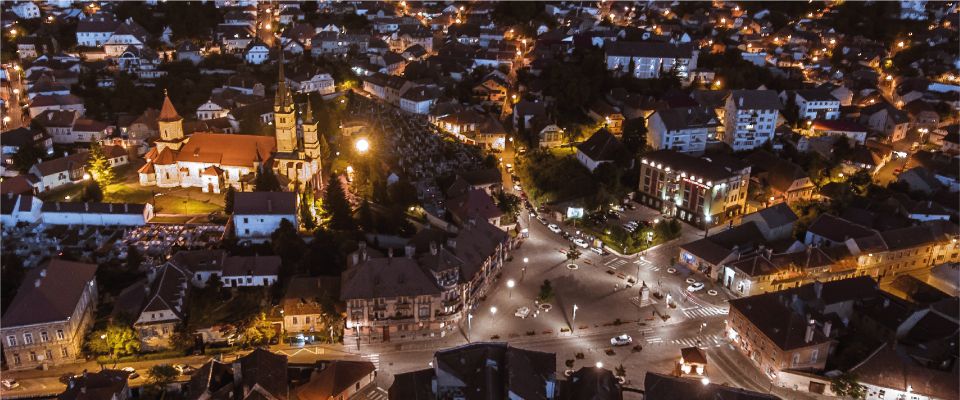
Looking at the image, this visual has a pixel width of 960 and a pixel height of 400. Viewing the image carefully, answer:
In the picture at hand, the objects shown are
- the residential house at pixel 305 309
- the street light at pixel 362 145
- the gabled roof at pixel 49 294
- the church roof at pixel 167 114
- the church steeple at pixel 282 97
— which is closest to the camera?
the gabled roof at pixel 49 294

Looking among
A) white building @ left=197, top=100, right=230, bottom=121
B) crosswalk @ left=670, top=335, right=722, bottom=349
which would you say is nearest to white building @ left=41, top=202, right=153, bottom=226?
white building @ left=197, top=100, right=230, bottom=121

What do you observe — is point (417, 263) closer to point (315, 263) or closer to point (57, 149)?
point (315, 263)

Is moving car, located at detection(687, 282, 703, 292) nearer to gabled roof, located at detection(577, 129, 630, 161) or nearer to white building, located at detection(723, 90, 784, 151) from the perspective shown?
gabled roof, located at detection(577, 129, 630, 161)

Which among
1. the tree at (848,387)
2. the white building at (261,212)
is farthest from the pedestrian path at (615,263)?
the white building at (261,212)

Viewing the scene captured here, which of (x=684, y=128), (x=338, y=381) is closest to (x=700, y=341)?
(x=338, y=381)

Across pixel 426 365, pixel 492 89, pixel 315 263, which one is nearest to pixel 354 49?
pixel 492 89

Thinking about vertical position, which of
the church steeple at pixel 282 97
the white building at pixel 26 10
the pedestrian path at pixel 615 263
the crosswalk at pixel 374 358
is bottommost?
the pedestrian path at pixel 615 263

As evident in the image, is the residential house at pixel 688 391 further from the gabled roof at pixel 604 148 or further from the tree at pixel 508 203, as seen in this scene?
the gabled roof at pixel 604 148
